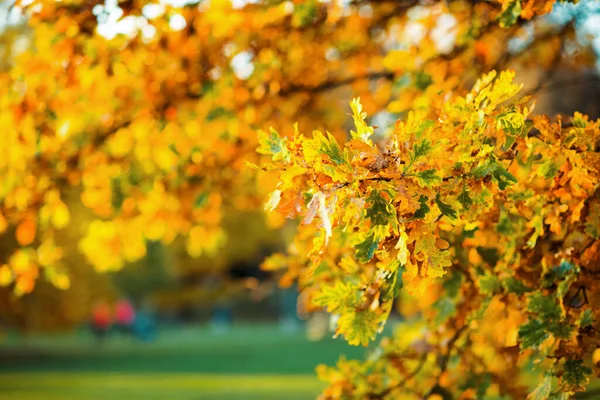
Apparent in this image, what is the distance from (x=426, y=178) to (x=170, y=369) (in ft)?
61.8

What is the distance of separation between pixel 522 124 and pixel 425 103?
1080 mm

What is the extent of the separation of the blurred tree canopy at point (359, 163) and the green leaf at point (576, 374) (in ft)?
0.06

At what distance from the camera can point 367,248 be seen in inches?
114

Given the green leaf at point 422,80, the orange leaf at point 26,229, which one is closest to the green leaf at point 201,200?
the orange leaf at point 26,229

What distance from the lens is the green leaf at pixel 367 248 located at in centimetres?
288

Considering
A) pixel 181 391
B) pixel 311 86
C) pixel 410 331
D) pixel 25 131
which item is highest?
pixel 25 131

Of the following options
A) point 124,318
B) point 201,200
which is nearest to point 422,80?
point 201,200

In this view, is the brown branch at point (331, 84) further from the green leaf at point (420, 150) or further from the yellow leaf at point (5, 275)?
the green leaf at point (420, 150)

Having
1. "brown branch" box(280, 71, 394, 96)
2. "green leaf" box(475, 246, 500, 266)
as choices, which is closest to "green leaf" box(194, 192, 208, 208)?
"brown branch" box(280, 71, 394, 96)

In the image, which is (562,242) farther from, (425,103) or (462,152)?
(462,152)

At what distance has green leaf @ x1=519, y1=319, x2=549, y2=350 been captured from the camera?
11.6 feet

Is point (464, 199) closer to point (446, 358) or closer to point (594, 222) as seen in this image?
point (594, 222)

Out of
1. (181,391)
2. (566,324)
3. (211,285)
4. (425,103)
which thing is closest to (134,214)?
(425,103)

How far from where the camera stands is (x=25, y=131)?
6.07 m
